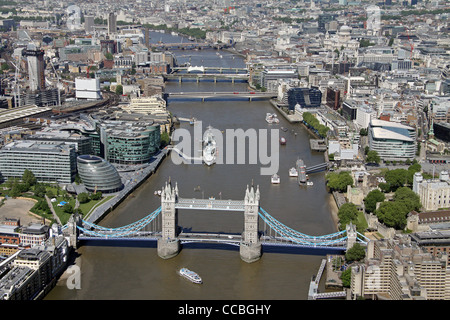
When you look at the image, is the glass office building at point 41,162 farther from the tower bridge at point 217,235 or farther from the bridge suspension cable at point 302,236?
the bridge suspension cable at point 302,236

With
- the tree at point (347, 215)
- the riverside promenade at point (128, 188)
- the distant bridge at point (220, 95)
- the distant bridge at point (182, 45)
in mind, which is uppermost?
the distant bridge at point (182, 45)

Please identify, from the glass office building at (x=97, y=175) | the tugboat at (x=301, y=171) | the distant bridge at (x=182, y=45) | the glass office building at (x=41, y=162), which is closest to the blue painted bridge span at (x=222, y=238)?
the glass office building at (x=97, y=175)

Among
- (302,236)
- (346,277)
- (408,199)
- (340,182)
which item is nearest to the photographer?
(346,277)

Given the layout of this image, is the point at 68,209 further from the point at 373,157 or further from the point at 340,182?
the point at 373,157

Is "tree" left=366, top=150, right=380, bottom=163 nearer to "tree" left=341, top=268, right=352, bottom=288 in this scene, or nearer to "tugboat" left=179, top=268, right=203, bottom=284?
"tree" left=341, top=268, right=352, bottom=288

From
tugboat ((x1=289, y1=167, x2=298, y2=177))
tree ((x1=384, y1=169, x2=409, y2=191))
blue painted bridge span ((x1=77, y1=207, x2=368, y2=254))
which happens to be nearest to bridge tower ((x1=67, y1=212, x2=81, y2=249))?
blue painted bridge span ((x1=77, y1=207, x2=368, y2=254))

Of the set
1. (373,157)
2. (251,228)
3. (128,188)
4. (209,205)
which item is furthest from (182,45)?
(251,228)
